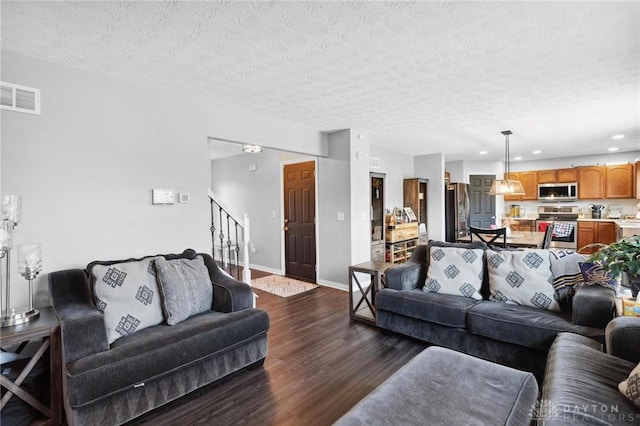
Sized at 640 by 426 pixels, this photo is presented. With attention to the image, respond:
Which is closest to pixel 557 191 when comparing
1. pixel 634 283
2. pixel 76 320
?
pixel 634 283

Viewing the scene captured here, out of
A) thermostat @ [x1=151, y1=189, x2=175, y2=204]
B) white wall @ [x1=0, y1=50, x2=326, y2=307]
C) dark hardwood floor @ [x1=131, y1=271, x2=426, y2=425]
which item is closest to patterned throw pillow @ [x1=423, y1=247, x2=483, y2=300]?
dark hardwood floor @ [x1=131, y1=271, x2=426, y2=425]

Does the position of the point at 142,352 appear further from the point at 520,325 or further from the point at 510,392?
the point at 520,325

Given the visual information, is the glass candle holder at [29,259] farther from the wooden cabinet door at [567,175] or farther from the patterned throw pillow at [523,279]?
the wooden cabinet door at [567,175]

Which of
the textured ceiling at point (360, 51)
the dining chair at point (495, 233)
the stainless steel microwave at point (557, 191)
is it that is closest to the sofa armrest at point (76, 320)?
the textured ceiling at point (360, 51)

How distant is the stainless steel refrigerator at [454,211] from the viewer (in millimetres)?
7504

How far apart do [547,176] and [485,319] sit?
22.9ft

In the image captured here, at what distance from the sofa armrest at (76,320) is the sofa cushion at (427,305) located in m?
2.35

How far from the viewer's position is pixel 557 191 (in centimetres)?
757

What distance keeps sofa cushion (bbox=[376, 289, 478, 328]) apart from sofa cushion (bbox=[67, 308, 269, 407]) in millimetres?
1258

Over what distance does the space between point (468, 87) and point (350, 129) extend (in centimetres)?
187

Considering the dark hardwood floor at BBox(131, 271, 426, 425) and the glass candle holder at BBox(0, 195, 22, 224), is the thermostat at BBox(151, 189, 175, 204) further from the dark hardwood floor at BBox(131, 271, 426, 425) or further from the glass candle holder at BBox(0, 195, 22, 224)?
the dark hardwood floor at BBox(131, 271, 426, 425)

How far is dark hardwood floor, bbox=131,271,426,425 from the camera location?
2031 millimetres

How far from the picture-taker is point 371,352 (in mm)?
2854

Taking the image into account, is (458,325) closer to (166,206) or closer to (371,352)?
(371,352)
